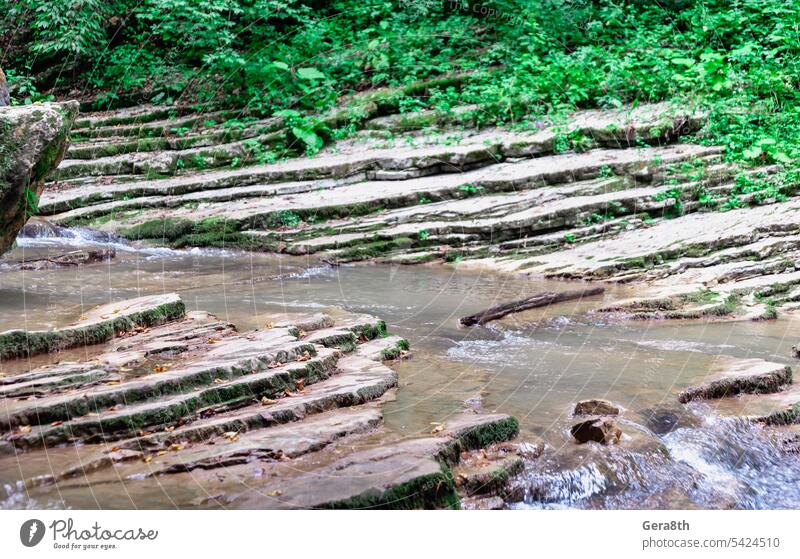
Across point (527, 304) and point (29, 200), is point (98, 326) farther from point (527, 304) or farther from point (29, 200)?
point (527, 304)

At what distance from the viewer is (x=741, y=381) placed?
499cm

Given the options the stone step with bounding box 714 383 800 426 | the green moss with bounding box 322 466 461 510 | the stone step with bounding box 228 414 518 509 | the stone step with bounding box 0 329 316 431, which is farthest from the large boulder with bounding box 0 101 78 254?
the stone step with bounding box 714 383 800 426

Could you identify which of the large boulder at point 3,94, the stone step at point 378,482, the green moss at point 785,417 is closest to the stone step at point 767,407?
the green moss at point 785,417

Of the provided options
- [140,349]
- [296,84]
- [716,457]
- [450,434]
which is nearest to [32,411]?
[140,349]

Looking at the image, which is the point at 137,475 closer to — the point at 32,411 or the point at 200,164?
the point at 32,411

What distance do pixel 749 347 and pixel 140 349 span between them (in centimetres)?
→ 504

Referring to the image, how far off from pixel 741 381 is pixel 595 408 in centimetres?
124

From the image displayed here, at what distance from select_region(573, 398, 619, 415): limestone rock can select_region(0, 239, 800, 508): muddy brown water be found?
0.25 feet

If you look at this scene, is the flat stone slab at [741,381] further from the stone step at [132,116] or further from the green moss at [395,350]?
the stone step at [132,116]

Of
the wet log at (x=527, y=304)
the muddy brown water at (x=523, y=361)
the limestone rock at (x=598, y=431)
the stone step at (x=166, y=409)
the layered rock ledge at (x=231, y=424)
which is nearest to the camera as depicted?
the layered rock ledge at (x=231, y=424)

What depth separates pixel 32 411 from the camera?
354 cm

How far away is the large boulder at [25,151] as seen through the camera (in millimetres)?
5816

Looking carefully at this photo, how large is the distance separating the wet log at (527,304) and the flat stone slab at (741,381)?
237 centimetres

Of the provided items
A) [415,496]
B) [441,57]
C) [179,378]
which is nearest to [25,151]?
[179,378]
